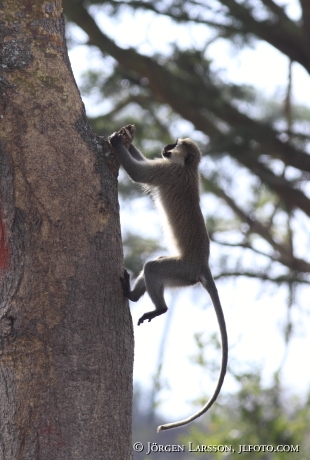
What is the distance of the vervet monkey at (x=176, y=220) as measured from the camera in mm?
3977

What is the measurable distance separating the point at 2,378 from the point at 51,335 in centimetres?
26

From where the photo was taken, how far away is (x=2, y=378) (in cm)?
295

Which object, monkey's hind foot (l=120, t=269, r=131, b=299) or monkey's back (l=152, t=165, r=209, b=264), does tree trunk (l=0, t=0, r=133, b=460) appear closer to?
monkey's hind foot (l=120, t=269, r=131, b=299)

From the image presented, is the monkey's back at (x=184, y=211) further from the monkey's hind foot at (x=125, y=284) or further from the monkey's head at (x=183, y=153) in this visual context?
the monkey's hind foot at (x=125, y=284)

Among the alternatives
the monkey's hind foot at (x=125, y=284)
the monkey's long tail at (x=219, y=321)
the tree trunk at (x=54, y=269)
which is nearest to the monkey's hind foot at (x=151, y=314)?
the monkey's long tail at (x=219, y=321)

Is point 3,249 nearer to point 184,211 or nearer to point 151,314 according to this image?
point 151,314

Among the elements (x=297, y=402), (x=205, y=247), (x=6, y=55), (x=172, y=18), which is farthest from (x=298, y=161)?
(x=6, y=55)

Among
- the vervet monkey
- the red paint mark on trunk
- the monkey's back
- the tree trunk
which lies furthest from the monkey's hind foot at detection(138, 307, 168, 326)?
the red paint mark on trunk

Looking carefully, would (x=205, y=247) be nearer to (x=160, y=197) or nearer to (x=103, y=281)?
(x=160, y=197)

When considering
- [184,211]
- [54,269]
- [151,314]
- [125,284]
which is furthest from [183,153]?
[54,269]

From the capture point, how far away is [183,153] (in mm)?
4871

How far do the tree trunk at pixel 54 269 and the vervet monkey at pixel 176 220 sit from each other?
559 mm

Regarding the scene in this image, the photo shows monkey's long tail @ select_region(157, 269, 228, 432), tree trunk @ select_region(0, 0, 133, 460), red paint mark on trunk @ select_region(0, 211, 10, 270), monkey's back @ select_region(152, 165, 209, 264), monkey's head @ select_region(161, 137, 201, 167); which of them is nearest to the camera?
tree trunk @ select_region(0, 0, 133, 460)

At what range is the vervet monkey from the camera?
157 inches
